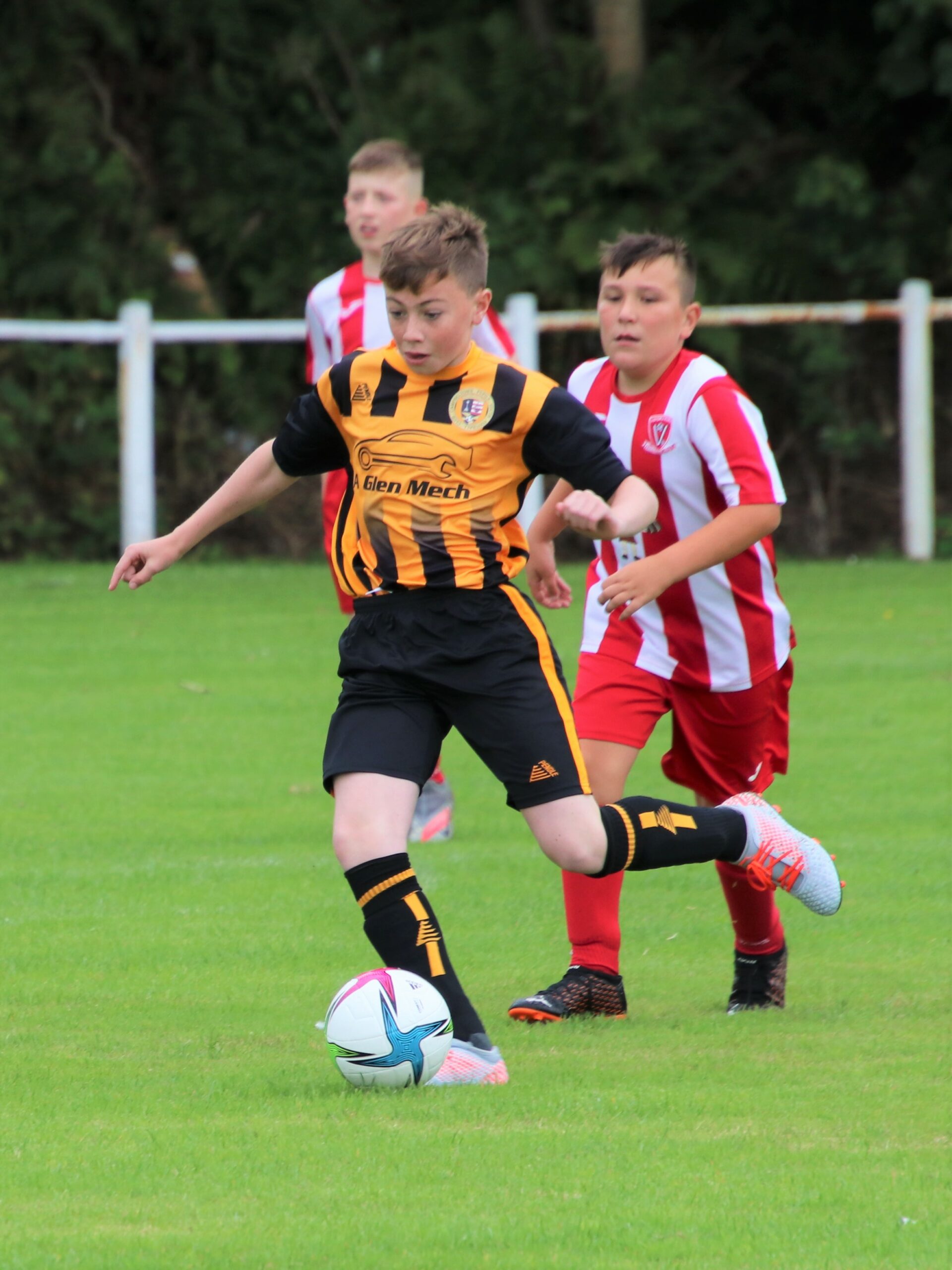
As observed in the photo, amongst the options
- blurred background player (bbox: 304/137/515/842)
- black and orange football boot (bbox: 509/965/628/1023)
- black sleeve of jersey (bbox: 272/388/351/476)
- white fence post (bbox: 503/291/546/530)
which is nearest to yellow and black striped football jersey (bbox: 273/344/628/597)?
black sleeve of jersey (bbox: 272/388/351/476)

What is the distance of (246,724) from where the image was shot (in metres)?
8.77

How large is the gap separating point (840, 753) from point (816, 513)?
904cm

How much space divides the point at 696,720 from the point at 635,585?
30.7 inches

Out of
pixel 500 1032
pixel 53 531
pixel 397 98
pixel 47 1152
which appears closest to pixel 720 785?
pixel 500 1032

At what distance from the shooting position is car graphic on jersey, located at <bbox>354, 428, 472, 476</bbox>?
413cm

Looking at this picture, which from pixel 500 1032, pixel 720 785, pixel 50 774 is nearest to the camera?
pixel 500 1032

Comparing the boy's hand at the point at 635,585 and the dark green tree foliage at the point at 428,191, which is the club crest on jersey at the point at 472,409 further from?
the dark green tree foliage at the point at 428,191

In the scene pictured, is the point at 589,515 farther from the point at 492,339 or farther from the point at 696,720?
the point at 492,339

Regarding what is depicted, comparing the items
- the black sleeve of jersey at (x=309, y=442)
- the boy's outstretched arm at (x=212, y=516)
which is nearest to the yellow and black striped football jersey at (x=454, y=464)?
the black sleeve of jersey at (x=309, y=442)

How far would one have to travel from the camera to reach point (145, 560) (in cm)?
430

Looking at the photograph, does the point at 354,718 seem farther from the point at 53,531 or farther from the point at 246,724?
the point at 53,531

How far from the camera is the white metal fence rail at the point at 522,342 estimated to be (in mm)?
15039

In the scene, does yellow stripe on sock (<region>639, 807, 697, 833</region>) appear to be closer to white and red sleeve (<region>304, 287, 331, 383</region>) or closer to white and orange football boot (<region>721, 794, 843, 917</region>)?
white and orange football boot (<region>721, 794, 843, 917</region>)

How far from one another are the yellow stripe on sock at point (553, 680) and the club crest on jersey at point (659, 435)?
75 cm
